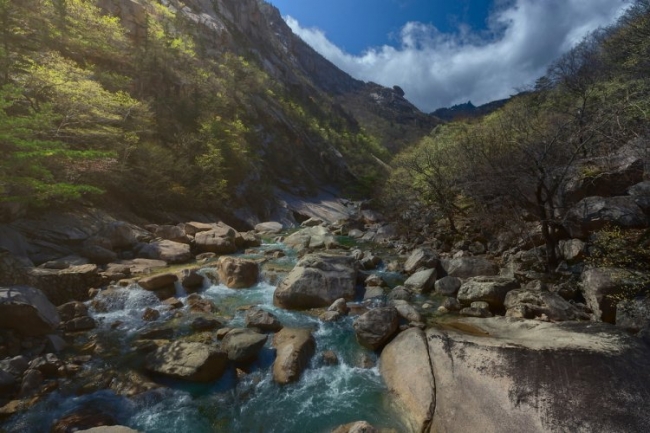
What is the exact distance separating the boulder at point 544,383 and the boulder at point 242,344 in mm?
4190

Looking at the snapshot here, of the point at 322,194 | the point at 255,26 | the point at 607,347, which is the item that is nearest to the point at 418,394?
the point at 607,347

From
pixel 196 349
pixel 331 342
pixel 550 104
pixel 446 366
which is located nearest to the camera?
pixel 446 366

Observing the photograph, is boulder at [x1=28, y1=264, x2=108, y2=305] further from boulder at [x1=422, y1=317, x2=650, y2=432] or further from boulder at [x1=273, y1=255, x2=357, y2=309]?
boulder at [x1=422, y1=317, x2=650, y2=432]

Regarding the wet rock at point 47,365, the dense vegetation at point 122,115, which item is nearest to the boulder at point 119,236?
the dense vegetation at point 122,115

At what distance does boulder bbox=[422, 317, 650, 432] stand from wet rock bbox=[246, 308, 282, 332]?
15.4 feet

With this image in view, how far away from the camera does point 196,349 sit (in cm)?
792

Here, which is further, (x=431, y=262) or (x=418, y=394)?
(x=431, y=262)

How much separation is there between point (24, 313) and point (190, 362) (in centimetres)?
453

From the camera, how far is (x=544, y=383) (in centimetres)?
597

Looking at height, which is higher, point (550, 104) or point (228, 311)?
point (550, 104)

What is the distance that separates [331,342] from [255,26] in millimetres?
91179

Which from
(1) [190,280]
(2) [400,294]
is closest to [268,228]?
(1) [190,280]

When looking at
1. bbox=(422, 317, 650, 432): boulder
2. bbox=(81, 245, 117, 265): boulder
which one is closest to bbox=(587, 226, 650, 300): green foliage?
bbox=(422, 317, 650, 432): boulder

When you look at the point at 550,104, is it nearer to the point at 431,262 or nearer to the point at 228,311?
the point at 431,262
